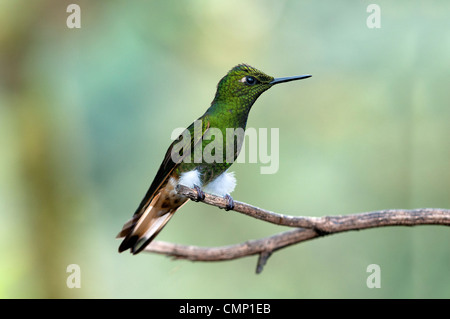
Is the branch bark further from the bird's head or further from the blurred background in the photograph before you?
the blurred background

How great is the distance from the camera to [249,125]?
4.22 m

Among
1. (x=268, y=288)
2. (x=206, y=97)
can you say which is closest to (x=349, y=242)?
(x=268, y=288)

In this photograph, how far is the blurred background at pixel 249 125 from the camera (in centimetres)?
394

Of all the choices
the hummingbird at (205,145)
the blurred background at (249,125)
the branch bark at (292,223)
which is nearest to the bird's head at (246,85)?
the hummingbird at (205,145)

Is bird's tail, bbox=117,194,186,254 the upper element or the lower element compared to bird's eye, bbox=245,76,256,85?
lower

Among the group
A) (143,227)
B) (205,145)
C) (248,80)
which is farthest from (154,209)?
(248,80)

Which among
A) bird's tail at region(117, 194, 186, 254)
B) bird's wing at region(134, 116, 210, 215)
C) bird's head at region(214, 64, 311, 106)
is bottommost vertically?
bird's tail at region(117, 194, 186, 254)

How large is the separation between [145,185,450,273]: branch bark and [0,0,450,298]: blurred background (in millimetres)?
1426

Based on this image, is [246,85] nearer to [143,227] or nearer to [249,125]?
[143,227]

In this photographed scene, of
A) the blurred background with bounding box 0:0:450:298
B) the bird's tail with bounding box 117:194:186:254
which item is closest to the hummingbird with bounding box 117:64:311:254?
the bird's tail with bounding box 117:194:186:254

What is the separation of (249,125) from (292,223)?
2.02 metres

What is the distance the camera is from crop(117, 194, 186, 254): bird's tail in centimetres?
A: 253

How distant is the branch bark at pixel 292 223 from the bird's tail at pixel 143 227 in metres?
0.29

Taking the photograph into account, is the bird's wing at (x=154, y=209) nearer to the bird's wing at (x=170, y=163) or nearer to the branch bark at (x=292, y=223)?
the bird's wing at (x=170, y=163)
